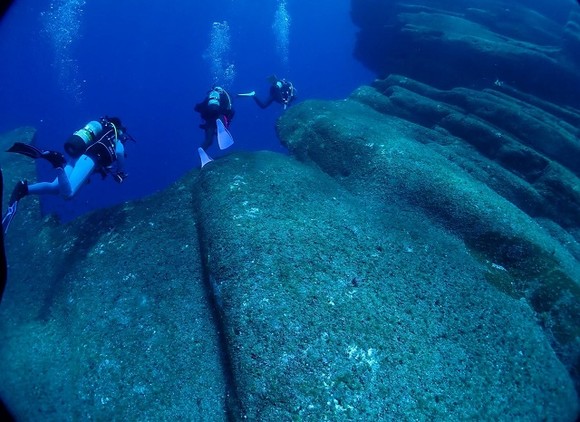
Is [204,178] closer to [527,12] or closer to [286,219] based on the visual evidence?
[286,219]

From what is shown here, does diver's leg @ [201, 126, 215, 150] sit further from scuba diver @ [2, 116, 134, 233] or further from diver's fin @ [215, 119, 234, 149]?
scuba diver @ [2, 116, 134, 233]

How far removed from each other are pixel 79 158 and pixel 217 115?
4.63 m

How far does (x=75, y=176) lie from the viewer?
29.3 feet

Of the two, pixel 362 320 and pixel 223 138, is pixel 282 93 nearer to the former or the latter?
pixel 223 138

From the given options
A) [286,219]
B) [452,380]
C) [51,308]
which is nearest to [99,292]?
[51,308]

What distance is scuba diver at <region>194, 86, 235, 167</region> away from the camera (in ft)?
37.4

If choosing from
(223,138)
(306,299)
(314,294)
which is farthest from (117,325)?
(223,138)

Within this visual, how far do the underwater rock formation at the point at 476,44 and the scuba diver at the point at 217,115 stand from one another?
525 inches

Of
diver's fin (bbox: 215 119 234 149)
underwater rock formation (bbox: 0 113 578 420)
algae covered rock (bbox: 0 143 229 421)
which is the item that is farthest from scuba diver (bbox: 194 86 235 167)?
algae covered rock (bbox: 0 143 229 421)

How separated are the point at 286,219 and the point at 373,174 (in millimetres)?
3251

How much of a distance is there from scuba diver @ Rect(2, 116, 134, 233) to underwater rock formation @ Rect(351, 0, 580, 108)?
17.3 meters

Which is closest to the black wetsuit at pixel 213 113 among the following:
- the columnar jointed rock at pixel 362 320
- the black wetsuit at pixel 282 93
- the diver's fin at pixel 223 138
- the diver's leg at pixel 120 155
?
the diver's fin at pixel 223 138

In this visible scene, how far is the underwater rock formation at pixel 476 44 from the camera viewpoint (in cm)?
1622

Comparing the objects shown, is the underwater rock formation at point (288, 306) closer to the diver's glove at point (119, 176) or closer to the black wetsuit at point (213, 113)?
the diver's glove at point (119, 176)
